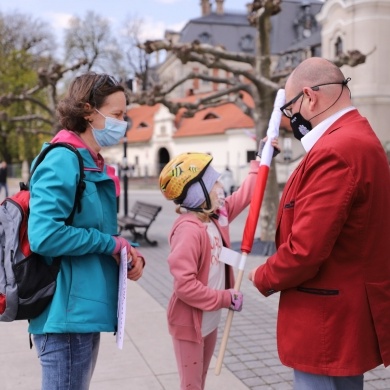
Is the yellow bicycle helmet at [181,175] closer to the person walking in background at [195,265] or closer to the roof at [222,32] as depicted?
the person walking in background at [195,265]

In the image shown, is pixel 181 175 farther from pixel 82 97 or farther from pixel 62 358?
pixel 62 358

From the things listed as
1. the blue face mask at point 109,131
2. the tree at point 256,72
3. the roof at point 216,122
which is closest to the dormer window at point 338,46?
the roof at point 216,122

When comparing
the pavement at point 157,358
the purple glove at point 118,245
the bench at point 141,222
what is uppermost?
the purple glove at point 118,245

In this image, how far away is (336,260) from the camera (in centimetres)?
217

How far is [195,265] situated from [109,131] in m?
0.84

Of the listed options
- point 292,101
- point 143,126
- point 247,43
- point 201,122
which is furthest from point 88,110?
point 247,43

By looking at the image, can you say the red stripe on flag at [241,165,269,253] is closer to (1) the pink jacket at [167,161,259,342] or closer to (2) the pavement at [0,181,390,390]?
(1) the pink jacket at [167,161,259,342]

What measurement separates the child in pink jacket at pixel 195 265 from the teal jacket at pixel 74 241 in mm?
509

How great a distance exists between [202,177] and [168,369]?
209 cm

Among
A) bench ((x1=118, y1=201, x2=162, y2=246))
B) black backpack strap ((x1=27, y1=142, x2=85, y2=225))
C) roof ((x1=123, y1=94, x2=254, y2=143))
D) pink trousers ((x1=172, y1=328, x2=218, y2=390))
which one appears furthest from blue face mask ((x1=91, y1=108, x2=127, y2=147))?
roof ((x1=123, y1=94, x2=254, y2=143))

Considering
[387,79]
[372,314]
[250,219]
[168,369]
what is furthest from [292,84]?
[387,79]

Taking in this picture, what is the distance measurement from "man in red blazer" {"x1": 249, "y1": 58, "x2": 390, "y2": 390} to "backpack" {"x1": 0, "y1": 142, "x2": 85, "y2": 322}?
0.88 m

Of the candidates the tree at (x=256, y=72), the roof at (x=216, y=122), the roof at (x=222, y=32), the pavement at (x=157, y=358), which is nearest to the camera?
the pavement at (x=157, y=358)

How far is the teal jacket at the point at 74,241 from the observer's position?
221 centimetres
